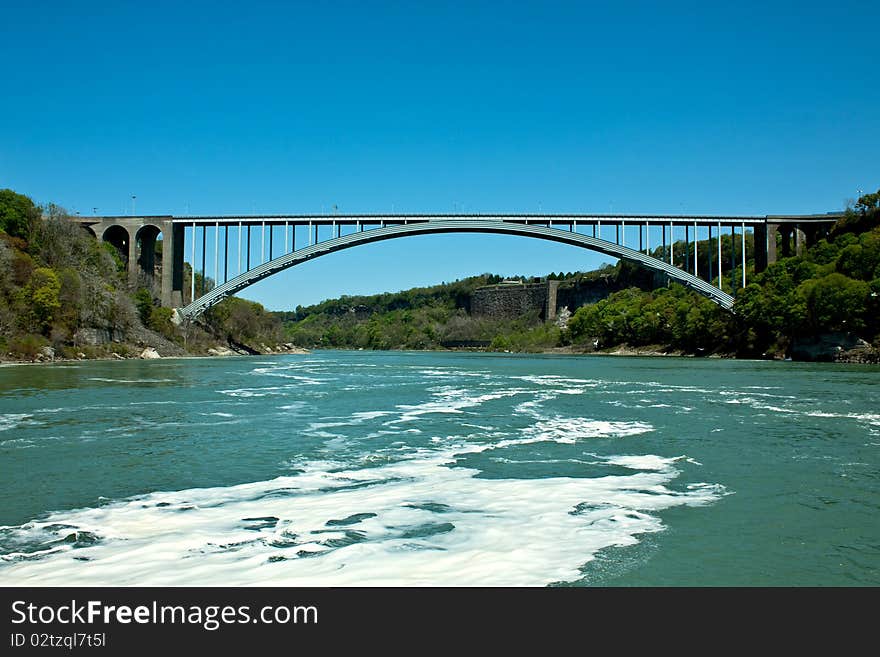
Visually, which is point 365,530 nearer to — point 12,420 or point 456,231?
point 12,420

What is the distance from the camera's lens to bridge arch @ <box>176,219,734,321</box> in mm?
40406

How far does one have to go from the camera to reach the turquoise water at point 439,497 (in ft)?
11.8

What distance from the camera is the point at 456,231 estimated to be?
42156mm

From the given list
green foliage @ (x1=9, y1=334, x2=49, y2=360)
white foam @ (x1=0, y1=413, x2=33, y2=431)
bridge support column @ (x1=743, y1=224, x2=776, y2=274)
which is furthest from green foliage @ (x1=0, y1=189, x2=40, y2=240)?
bridge support column @ (x1=743, y1=224, x2=776, y2=274)

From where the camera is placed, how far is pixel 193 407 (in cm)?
1174

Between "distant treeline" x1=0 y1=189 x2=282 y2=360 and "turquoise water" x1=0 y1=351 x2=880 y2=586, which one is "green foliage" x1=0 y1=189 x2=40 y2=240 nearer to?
"distant treeline" x1=0 y1=189 x2=282 y2=360

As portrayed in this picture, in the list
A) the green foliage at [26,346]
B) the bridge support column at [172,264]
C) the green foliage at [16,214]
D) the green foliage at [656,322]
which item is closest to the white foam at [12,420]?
the green foliage at [26,346]

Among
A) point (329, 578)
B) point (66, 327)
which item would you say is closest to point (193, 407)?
point (329, 578)

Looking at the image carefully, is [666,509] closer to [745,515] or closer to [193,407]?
[745,515]

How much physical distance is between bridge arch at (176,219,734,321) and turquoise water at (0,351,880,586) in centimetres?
2981

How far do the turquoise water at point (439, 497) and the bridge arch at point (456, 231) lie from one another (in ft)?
97.8

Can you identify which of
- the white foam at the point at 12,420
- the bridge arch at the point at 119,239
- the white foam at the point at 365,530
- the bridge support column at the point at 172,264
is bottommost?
the white foam at the point at 365,530

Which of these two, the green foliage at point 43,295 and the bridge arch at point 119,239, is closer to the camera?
the green foliage at point 43,295

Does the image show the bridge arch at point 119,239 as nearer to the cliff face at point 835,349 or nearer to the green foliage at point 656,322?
the green foliage at point 656,322
